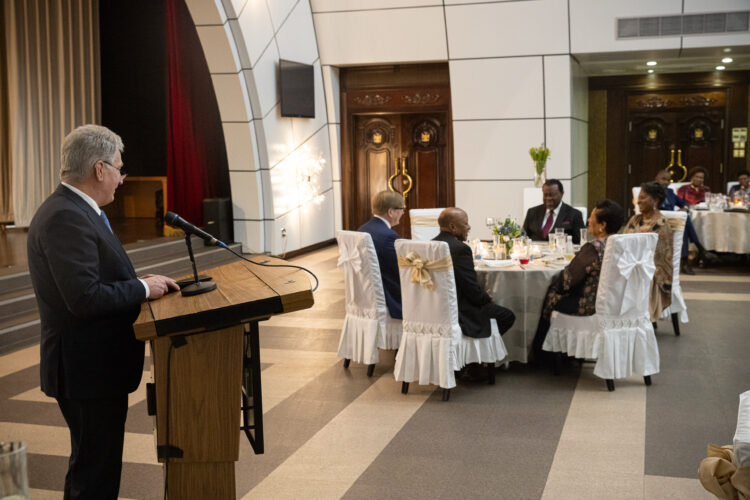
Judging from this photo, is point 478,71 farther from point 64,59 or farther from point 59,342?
point 59,342

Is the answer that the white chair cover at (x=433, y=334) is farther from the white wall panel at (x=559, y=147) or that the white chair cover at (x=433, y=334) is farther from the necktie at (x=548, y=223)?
the white wall panel at (x=559, y=147)

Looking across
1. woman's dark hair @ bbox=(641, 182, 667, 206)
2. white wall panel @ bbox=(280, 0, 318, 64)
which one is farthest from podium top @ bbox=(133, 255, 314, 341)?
white wall panel @ bbox=(280, 0, 318, 64)

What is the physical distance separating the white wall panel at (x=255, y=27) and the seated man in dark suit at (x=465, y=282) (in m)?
5.73

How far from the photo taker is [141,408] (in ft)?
16.3

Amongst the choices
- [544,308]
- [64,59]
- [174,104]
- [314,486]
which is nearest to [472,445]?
[314,486]

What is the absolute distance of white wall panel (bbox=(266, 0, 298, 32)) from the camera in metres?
10.7

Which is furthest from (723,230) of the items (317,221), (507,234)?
(317,221)

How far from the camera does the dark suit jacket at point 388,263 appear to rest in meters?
5.56

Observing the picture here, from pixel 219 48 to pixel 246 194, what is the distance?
1.91m

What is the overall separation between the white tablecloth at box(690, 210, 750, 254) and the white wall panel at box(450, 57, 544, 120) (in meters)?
2.65

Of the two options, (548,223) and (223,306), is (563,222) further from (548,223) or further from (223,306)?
(223,306)

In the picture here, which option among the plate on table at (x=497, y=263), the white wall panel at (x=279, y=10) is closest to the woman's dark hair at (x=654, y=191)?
the plate on table at (x=497, y=263)

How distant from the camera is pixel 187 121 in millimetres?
10695

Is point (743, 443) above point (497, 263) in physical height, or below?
below
